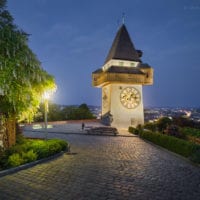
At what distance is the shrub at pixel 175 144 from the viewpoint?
550 inches

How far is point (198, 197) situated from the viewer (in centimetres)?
781

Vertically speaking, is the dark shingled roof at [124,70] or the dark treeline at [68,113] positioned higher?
the dark shingled roof at [124,70]

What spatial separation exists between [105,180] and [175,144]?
8.33 meters

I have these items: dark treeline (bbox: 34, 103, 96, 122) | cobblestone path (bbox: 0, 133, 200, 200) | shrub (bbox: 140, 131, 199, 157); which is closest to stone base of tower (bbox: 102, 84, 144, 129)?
dark treeline (bbox: 34, 103, 96, 122)

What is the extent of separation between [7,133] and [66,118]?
37596 mm

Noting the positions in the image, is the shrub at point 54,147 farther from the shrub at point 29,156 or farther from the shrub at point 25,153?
the shrub at point 29,156

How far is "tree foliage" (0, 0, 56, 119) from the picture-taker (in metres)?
10.9

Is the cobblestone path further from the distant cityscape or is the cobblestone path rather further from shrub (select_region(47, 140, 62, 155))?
the distant cityscape

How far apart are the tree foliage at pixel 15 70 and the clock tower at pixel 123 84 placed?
911 inches

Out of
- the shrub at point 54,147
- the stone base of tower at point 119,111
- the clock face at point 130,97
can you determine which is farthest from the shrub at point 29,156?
the clock face at point 130,97

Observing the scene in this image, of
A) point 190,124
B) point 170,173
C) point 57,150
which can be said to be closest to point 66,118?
point 190,124

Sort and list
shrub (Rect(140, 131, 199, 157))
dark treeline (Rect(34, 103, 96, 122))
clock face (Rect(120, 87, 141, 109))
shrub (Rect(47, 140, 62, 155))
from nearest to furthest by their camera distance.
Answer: shrub (Rect(47, 140, 62, 155)) < shrub (Rect(140, 131, 199, 157)) < clock face (Rect(120, 87, 141, 109)) < dark treeline (Rect(34, 103, 96, 122))

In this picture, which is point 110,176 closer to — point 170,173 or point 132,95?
point 170,173

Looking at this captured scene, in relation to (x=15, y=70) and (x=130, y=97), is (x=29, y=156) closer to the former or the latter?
(x=15, y=70)
